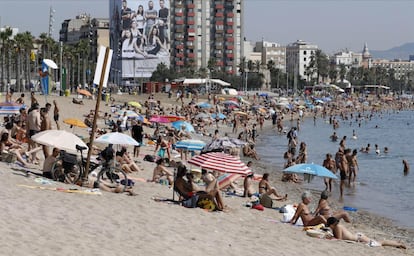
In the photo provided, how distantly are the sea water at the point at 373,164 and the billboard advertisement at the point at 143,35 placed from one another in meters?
48.2

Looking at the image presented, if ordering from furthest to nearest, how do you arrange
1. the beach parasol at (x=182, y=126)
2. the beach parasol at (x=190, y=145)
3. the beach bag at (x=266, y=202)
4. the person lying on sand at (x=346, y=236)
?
the beach parasol at (x=182, y=126) → the beach parasol at (x=190, y=145) → the beach bag at (x=266, y=202) → the person lying on sand at (x=346, y=236)

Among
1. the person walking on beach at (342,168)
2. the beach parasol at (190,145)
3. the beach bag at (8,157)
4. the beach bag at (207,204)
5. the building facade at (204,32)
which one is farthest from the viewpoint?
the building facade at (204,32)

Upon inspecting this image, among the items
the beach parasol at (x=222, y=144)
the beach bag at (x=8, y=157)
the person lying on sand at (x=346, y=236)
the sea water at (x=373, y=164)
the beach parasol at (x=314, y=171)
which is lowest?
the sea water at (x=373, y=164)

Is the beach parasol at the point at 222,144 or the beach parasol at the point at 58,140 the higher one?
the beach parasol at the point at 58,140

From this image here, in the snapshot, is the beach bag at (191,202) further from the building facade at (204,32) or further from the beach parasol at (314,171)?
the building facade at (204,32)

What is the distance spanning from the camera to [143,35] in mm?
108125

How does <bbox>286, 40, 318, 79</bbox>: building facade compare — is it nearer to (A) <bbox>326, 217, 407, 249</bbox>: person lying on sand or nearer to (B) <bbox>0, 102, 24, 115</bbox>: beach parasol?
(B) <bbox>0, 102, 24, 115</bbox>: beach parasol

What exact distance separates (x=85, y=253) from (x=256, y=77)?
111 metres


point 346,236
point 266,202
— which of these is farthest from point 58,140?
point 346,236

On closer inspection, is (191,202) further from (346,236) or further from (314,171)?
(314,171)

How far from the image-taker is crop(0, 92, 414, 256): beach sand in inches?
338

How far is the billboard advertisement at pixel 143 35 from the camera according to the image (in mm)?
107750

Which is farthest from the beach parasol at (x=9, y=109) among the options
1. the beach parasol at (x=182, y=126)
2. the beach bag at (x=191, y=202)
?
the beach bag at (x=191, y=202)

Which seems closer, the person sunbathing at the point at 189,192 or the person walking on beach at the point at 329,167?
the person sunbathing at the point at 189,192
